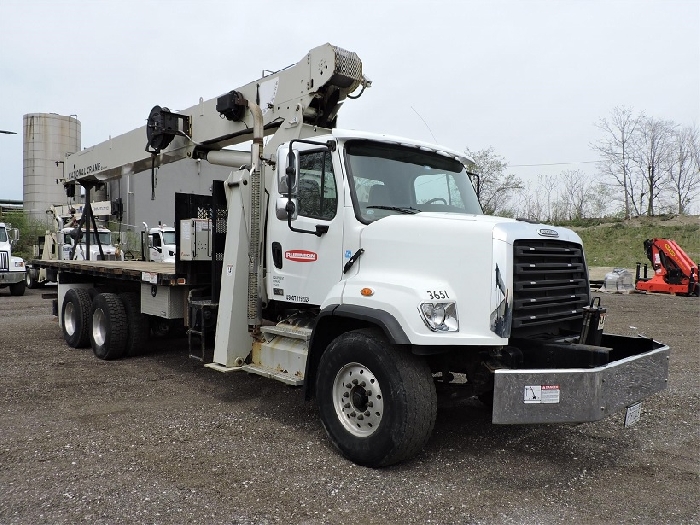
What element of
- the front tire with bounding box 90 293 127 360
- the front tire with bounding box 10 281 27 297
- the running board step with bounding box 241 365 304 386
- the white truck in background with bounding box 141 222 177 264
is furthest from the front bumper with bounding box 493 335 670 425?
the front tire with bounding box 10 281 27 297

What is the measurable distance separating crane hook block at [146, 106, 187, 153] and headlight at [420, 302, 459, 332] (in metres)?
4.88

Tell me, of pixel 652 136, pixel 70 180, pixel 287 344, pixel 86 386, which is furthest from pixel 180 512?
pixel 652 136

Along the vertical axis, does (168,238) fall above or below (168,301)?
above

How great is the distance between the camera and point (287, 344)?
5.41 meters

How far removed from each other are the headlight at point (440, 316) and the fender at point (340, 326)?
19 cm

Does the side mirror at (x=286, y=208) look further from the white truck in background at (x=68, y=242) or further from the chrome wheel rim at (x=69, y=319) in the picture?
the white truck in background at (x=68, y=242)

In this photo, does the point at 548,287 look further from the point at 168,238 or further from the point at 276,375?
the point at 168,238

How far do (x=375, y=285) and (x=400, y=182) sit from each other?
1.14 m

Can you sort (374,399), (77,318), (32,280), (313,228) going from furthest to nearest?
(32,280) → (77,318) → (313,228) → (374,399)

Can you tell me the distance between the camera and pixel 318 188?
500 cm

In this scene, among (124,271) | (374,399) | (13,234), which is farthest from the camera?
(13,234)

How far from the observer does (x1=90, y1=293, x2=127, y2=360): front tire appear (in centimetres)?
802

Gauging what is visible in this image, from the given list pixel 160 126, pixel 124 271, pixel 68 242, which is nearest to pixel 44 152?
pixel 68 242

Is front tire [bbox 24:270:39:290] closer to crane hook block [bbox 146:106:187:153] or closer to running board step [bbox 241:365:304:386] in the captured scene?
crane hook block [bbox 146:106:187:153]
